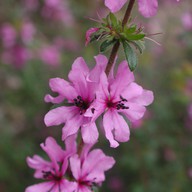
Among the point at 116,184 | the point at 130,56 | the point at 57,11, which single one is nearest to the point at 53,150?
the point at 130,56

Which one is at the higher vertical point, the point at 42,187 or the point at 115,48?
the point at 115,48

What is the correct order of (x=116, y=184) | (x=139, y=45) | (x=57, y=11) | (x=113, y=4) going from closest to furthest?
(x=113, y=4), (x=139, y=45), (x=116, y=184), (x=57, y=11)

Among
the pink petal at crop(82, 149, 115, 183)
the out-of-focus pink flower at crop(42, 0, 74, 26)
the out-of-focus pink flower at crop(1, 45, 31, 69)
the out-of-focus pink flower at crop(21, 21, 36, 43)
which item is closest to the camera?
the pink petal at crop(82, 149, 115, 183)

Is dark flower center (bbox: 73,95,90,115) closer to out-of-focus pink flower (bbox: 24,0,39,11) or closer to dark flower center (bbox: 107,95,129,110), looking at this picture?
dark flower center (bbox: 107,95,129,110)

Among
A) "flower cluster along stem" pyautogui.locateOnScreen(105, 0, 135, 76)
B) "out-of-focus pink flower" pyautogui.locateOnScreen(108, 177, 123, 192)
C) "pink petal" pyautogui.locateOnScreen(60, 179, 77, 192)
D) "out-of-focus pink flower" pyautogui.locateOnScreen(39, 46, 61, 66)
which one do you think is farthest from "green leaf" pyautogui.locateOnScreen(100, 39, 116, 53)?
"out-of-focus pink flower" pyautogui.locateOnScreen(39, 46, 61, 66)

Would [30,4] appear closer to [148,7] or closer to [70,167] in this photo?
[70,167]

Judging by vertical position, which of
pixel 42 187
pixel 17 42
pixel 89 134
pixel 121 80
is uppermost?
pixel 17 42
